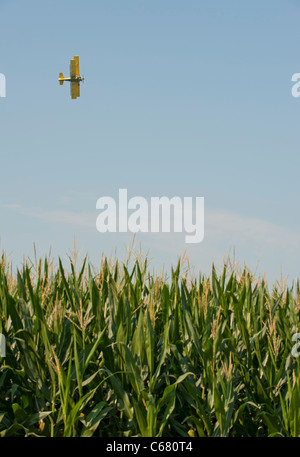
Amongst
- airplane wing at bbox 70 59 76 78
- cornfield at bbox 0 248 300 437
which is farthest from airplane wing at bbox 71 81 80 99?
cornfield at bbox 0 248 300 437

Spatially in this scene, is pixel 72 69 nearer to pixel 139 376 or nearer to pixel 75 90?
pixel 75 90

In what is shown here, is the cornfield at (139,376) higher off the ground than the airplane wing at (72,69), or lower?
lower

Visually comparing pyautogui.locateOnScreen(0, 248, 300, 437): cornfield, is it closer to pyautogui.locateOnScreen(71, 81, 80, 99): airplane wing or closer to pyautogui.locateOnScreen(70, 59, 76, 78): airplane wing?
pyautogui.locateOnScreen(70, 59, 76, 78): airplane wing

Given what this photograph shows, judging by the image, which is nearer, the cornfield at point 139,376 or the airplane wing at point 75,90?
the cornfield at point 139,376

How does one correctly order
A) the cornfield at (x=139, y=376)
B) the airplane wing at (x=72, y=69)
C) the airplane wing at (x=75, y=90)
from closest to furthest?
1. the cornfield at (x=139, y=376)
2. the airplane wing at (x=72, y=69)
3. the airplane wing at (x=75, y=90)

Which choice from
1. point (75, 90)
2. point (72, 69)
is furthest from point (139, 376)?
point (75, 90)

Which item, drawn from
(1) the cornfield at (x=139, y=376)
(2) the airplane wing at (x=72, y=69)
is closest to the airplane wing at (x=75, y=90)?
(2) the airplane wing at (x=72, y=69)

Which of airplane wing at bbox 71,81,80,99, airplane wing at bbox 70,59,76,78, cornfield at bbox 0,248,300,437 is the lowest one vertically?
cornfield at bbox 0,248,300,437

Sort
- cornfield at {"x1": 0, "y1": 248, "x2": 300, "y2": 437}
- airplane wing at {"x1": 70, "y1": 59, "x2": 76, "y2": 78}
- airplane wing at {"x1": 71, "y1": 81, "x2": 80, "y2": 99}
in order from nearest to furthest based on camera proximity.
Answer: cornfield at {"x1": 0, "y1": 248, "x2": 300, "y2": 437}
airplane wing at {"x1": 70, "y1": 59, "x2": 76, "y2": 78}
airplane wing at {"x1": 71, "y1": 81, "x2": 80, "y2": 99}

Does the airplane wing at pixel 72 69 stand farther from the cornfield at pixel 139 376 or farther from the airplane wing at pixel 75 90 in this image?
the cornfield at pixel 139 376

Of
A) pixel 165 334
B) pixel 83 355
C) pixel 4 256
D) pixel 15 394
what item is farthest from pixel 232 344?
pixel 4 256

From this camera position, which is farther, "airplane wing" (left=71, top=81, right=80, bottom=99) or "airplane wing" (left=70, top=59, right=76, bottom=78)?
"airplane wing" (left=71, top=81, right=80, bottom=99)

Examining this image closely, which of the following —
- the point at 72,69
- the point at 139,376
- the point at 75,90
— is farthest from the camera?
the point at 75,90

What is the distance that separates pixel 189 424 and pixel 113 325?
996 millimetres
